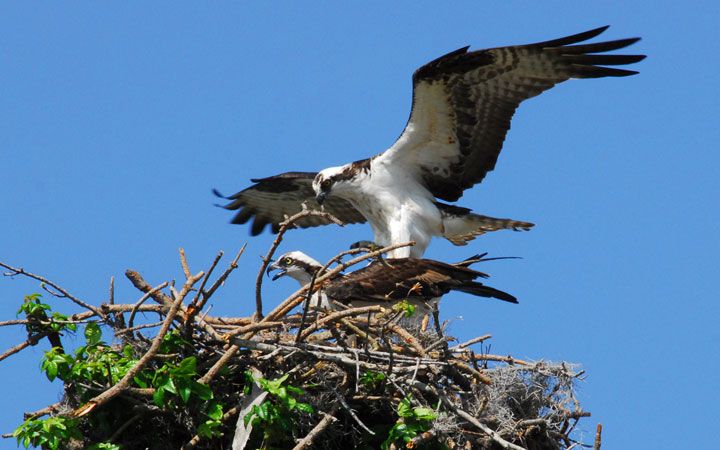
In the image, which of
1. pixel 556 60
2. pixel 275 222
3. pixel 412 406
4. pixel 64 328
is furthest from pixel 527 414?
pixel 275 222

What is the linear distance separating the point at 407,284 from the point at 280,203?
381 centimetres

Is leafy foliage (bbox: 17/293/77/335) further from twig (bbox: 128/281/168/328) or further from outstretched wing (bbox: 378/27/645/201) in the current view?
outstretched wing (bbox: 378/27/645/201)

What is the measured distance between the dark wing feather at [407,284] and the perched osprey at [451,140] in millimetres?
1291

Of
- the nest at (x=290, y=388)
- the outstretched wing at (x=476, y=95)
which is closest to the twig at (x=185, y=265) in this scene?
the nest at (x=290, y=388)

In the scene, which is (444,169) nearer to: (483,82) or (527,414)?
(483,82)

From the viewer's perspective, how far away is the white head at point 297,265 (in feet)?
34.3

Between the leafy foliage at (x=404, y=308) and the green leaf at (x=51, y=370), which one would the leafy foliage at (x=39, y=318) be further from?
the leafy foliage at (x=404, y=308)

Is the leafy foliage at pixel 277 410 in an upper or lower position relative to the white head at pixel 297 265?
lower

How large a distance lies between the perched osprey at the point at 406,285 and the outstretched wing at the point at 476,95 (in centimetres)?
189

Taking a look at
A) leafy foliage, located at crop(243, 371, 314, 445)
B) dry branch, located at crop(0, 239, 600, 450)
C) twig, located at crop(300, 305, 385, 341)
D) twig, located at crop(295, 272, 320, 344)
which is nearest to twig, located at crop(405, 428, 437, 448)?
dry branch, located at crop(0, 239, 600, 450)

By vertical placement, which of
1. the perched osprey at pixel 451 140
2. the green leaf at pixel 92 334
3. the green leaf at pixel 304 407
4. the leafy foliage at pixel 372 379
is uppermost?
the perched osprey at pixel 451 140

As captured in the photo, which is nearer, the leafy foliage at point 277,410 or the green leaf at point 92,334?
the leafy foliage at point 277,410

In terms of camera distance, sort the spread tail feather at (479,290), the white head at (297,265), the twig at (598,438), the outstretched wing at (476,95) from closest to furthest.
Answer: the twig at (598,438), the spread tail feather at (479,290), the white head at (297,265), the outstretched wing at (476,95)

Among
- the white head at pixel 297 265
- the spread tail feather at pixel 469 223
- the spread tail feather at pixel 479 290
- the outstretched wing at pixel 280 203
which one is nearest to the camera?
the spread tail feather at pixel 479 290
